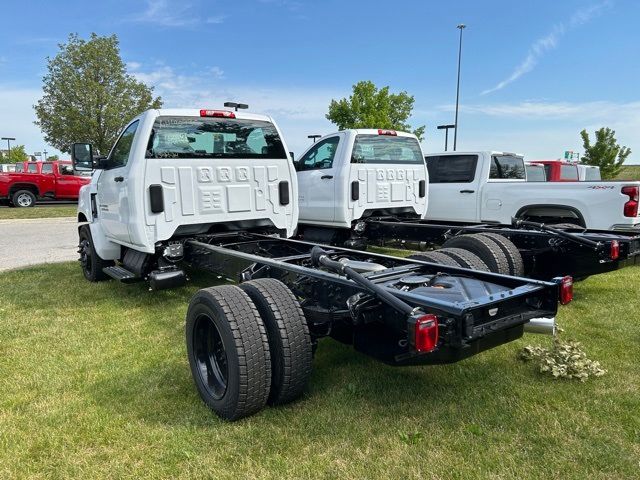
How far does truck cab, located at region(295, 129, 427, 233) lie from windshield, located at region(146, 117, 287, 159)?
175cm

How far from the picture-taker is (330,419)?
3.03 metres

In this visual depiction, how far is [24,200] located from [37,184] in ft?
2.98

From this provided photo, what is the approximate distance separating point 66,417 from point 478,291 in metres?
2.78

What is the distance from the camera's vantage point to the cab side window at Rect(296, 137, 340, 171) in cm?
793

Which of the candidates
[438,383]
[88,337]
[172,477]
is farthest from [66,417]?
[438,383]

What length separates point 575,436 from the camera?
110 inches

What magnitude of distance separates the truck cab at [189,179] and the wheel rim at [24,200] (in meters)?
17.3

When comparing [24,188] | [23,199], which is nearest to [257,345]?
A: [24,188]

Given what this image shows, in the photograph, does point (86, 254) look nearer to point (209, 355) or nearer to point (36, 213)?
point (209, 355)

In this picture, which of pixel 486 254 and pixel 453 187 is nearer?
pixel 486 254

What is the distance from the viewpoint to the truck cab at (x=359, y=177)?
300 inches

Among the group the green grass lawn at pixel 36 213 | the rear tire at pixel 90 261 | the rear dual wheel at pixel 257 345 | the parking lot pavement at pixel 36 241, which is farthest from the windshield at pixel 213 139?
the green grass lawn at pixel 36 213

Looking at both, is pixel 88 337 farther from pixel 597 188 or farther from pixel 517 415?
pixel 597 188

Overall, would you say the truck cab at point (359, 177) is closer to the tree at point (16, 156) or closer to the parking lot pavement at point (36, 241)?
the parking lot pavement at point (36, 241)
